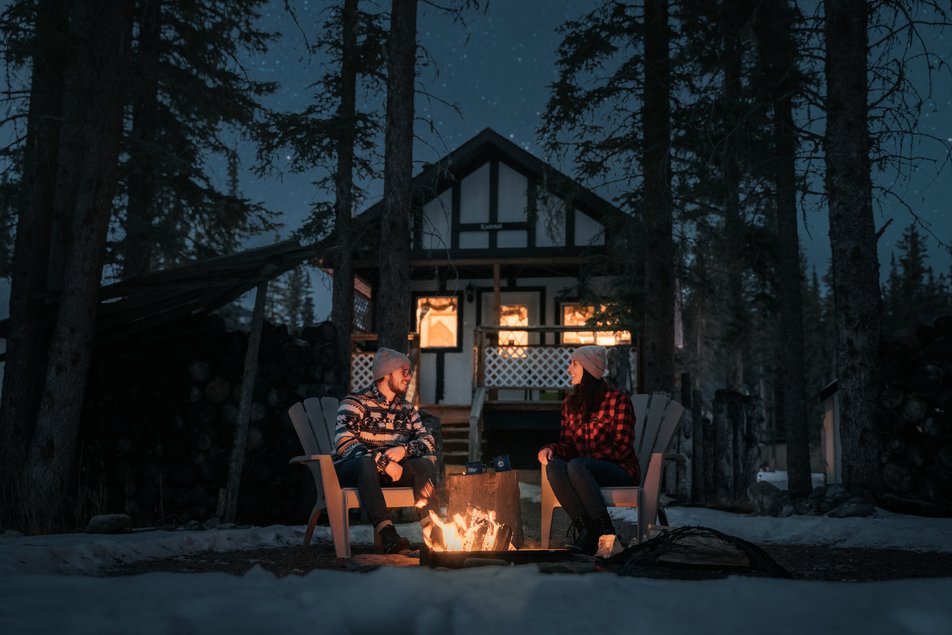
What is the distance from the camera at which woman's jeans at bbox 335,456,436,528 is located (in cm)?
507

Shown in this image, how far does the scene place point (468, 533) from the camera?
4.69 m

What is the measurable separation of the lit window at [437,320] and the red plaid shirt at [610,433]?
38.5 feet

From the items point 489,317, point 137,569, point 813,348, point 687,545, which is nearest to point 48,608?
point 137,569

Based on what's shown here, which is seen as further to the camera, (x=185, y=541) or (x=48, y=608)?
(x=185, y=541)

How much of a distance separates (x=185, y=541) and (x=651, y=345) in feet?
26.3

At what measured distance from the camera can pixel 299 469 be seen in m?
8.64

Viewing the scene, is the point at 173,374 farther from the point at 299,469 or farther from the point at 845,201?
the point at 845,201

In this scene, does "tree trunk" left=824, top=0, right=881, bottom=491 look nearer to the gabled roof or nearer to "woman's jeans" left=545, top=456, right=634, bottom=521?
"woman's jeans" left=545, top=456, right=634, bottom=521

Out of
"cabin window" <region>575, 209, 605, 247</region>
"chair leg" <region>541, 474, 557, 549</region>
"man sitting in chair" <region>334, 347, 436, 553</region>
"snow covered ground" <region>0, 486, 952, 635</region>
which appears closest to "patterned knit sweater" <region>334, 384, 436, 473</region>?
"man sitting in chair" <region>334, 347, 436, 553</region>

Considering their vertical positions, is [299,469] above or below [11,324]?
A: below

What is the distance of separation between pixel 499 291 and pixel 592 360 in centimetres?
1021

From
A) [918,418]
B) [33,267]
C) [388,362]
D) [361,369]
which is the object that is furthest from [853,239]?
[361,369]

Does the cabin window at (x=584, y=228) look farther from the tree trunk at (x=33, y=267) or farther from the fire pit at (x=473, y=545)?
the fire pit at (x=473, y=545)

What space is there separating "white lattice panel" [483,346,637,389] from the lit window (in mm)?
3059
